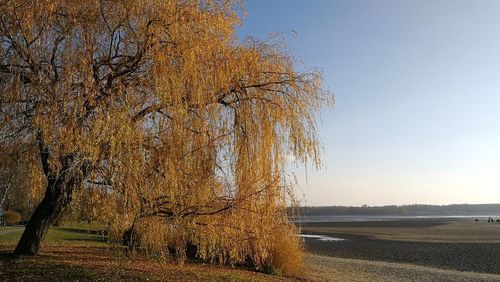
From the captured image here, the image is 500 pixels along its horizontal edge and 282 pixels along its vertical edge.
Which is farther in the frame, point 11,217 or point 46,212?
point 11,217

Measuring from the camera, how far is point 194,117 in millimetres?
10422

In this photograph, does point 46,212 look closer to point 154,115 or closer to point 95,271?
point 95,271

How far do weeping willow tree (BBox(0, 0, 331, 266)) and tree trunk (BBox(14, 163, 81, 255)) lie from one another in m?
0.04

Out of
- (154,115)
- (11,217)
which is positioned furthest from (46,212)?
(11,217)

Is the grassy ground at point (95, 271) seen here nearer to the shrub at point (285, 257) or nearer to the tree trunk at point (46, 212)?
the tree trunk at point (46, 212)

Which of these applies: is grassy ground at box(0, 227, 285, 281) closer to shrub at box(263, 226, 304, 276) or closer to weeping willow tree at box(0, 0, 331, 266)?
weeping willow tree at box(0, 0, 331, 266)

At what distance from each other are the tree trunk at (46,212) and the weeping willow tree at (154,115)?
0.15 ft

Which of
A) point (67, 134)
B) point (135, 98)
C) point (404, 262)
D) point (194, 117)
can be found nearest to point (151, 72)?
point (135, 98)

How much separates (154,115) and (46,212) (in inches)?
166

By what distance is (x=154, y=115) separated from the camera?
32.2ft

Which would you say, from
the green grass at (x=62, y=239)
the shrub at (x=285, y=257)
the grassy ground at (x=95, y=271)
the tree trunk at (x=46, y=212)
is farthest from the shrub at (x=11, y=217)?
the shrub at (x=285, y=257)

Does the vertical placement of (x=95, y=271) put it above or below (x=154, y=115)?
below

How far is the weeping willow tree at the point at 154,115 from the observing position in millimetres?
9000

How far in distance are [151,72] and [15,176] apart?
4253mm
